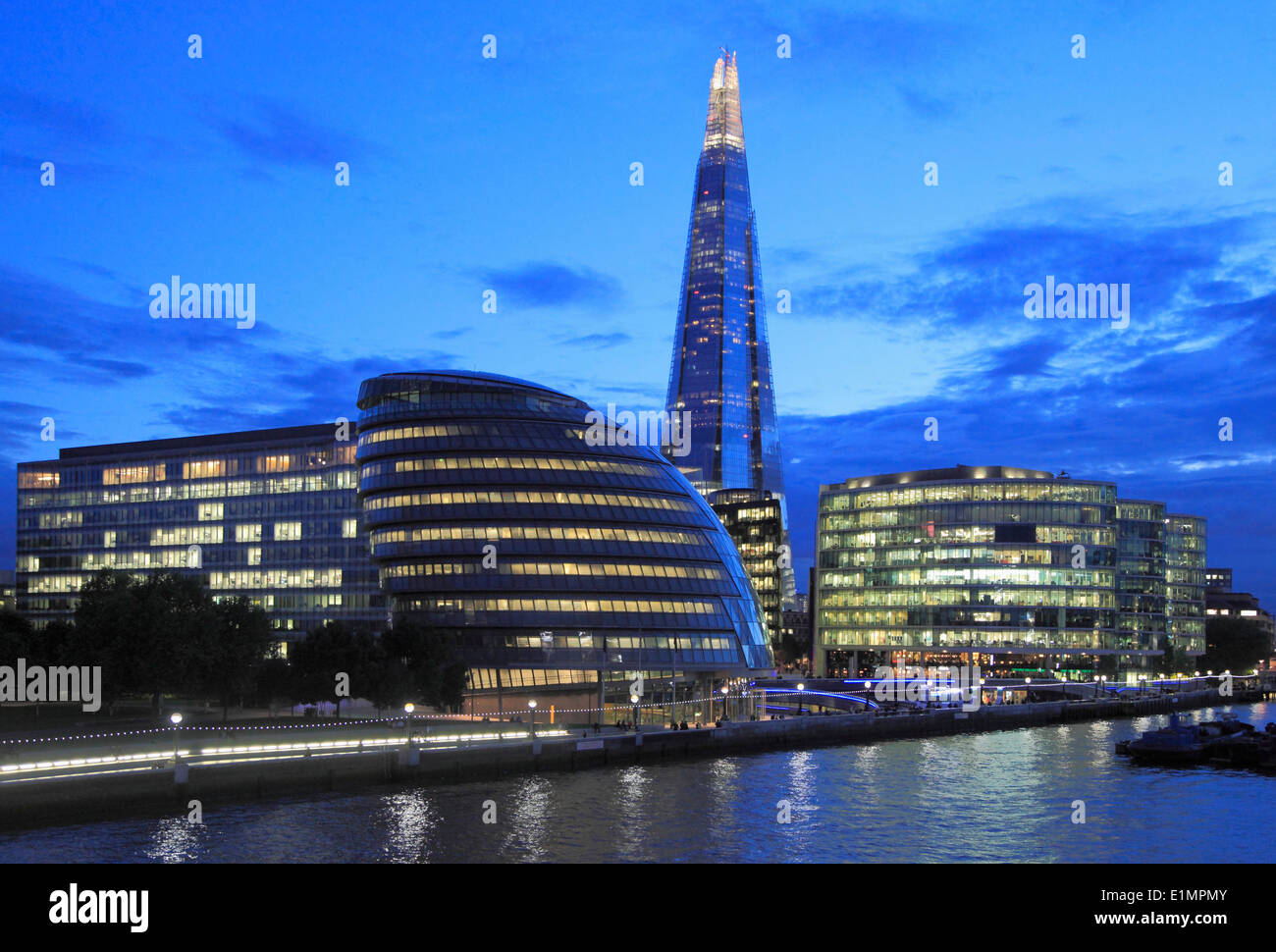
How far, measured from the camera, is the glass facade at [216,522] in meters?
123

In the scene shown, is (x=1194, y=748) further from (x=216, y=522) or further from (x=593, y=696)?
(x=216, y=522)

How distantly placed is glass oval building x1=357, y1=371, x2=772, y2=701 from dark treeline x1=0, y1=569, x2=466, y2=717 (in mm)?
8351

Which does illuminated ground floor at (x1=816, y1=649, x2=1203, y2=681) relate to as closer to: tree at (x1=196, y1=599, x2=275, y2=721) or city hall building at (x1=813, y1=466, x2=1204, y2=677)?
city hall building at (x1=813, y1=466, x2=1204, y2=677)

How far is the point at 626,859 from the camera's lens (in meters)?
46.5

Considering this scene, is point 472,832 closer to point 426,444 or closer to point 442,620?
point 442,620

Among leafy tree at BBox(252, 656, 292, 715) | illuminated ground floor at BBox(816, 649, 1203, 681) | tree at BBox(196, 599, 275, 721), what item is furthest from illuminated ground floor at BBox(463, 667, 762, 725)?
illuminated ground floor at BBox(816, 649, 1203, 681)

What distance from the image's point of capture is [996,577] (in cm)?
17888

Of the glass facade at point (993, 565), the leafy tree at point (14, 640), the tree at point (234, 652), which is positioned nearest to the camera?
the leafy tree at point (14, 640)

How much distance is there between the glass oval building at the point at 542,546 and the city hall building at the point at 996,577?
254ft

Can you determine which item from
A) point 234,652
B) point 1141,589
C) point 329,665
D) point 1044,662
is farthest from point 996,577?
point 234,652

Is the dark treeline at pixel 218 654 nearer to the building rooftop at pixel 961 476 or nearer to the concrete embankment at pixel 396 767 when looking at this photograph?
the concrete embankment at pixel 396 767

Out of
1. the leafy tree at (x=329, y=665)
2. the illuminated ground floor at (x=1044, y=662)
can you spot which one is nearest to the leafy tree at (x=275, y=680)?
the leafy tree at (x=329, y=665)

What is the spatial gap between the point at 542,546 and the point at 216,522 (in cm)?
4858

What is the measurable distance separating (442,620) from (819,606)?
4163 inches
